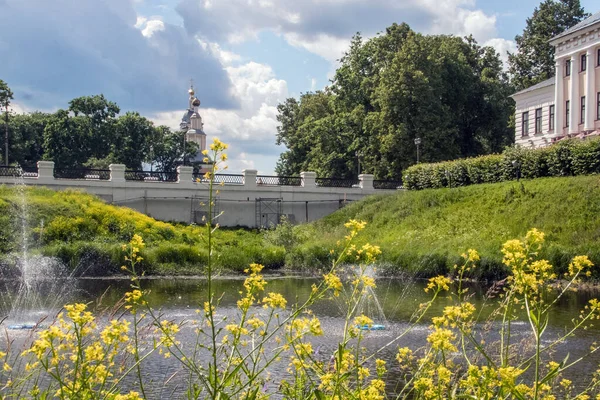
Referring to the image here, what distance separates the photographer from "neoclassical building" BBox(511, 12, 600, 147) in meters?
43.6

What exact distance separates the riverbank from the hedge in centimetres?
145

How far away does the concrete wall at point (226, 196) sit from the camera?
136 ft

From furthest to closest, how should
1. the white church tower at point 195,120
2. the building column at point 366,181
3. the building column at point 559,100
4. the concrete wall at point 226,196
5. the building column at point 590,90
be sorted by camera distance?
the white church tower at point 195,120
the building column at point 366,181
the building column at point 559,100
the building column at point 590,90
the concrete wall at point 226,196

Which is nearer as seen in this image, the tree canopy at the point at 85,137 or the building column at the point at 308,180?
the building column at the point at 308,180

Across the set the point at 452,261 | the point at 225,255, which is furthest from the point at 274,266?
the point at 452,261

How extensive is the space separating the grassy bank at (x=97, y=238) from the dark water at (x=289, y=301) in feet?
7.13

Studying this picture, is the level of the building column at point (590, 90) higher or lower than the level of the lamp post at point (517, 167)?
higher

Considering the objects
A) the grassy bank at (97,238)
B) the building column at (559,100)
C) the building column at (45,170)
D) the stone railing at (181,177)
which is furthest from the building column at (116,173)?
the building column at (559,100)

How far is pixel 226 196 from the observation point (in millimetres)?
45062

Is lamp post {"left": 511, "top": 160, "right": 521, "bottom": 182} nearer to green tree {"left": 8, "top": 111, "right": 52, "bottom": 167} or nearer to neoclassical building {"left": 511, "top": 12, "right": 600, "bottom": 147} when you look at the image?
neoclassical building {"left": 511, "top": 12, "right": 600, "bottom": 147}

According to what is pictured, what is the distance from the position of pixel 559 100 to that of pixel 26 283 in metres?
35.3

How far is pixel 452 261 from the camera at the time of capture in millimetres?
26766

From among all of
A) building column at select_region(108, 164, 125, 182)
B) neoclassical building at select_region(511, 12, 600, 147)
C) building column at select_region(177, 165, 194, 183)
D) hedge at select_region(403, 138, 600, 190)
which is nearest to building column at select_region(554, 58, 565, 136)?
neoclassical building at select_region(511, 12, 600, 147)

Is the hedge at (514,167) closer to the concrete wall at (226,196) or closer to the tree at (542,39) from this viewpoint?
the concrete wall at (226,196)
